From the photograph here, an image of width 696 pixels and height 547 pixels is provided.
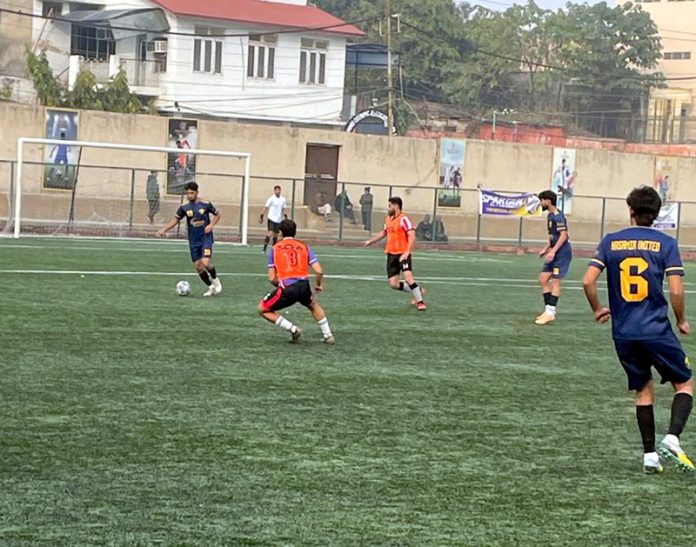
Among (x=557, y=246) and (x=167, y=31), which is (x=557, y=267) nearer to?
(x=557, y=246)

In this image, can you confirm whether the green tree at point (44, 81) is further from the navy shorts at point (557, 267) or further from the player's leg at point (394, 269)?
the navy shorts at point (557, 267)

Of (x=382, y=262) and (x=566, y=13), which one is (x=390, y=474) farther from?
(x=566, y=13)

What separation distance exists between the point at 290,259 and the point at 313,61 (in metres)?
50.0

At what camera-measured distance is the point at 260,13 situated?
6119 centimetres

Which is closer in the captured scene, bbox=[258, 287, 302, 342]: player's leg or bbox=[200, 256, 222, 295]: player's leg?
bbox=[258, 287, 302, 342]: player's leg

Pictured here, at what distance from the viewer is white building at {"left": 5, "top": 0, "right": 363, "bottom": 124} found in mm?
58406

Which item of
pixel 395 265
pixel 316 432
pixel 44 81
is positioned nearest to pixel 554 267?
pixel 395 265

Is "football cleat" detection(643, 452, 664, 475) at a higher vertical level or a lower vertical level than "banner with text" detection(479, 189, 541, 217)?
lower

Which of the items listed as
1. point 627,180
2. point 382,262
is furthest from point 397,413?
point 627,180

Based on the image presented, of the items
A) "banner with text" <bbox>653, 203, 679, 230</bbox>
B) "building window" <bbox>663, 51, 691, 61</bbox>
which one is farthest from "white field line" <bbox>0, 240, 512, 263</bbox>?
"building window" <bbox>663, 51, 691, 61</bbox>

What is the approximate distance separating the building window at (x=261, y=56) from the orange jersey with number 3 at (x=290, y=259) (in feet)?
156

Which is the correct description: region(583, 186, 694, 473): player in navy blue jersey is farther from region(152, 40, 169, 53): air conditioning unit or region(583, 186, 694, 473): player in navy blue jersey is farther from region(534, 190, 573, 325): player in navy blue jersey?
region(152, 40, 169, 53): air conditioning unit

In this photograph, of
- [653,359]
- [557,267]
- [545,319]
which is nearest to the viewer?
[653,359]

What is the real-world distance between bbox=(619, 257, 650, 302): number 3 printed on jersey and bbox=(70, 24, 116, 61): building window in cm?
5338
